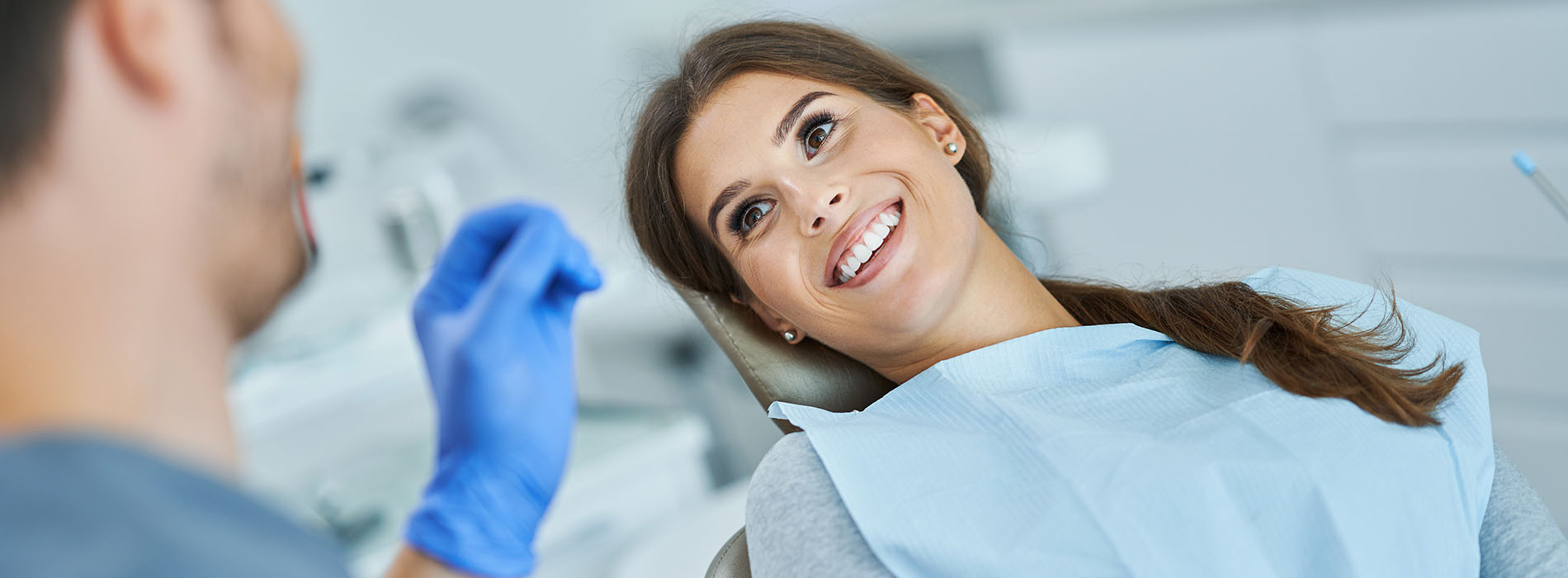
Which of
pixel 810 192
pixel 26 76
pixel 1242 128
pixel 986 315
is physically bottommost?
pixel 1242 128

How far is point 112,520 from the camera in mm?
548

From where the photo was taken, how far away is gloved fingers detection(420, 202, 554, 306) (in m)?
1.05

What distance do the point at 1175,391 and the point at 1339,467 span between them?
0.17 meters

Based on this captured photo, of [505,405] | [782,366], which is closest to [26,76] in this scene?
[505,405]

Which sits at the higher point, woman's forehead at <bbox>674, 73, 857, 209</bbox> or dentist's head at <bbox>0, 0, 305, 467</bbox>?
dentist's head at <bbox>0, 0, 305, 467</bbox>

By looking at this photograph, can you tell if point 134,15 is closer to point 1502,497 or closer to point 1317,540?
point 1317,540

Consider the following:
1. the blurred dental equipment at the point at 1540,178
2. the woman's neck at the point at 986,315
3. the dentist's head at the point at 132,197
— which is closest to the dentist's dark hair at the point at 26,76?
the dentist's head at the point at 132,197

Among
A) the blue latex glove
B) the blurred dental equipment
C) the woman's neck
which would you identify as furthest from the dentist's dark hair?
the blurred dental equipment

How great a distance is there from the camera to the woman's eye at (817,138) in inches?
48.1

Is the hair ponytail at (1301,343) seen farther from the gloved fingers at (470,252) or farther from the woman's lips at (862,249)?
the gloved fingers at (470,252)

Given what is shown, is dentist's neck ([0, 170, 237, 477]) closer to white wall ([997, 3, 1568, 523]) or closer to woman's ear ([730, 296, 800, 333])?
woman's ear ([730, 296, 800, 333])

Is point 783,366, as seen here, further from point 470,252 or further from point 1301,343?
point 1301,343

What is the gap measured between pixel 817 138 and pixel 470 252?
38cm

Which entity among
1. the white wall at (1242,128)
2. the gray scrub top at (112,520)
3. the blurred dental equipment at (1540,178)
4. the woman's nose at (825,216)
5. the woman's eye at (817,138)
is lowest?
the white wall at (1242,128)
